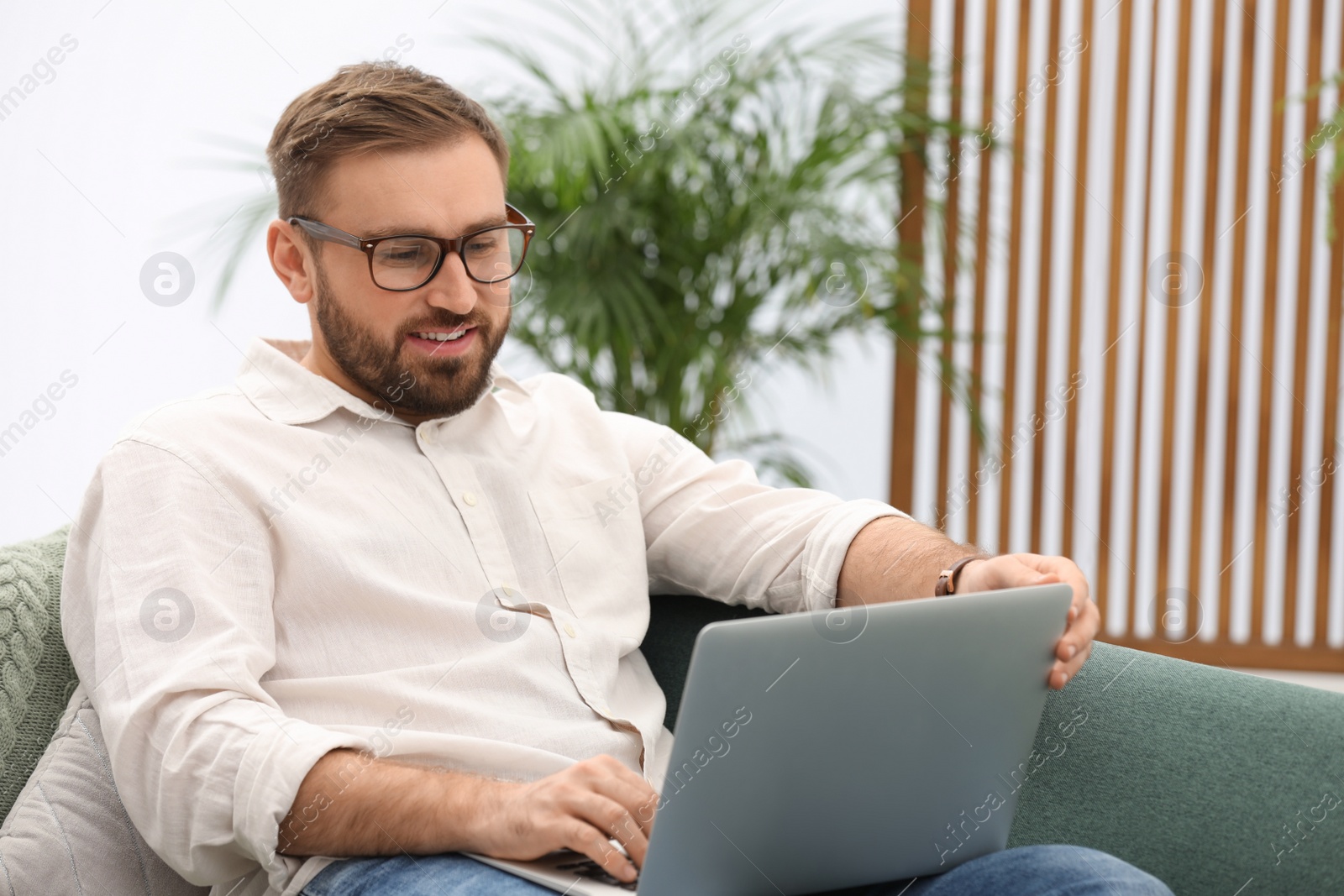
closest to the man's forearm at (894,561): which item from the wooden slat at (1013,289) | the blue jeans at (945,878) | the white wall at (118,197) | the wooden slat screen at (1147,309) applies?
the blue jeans at (945,878)

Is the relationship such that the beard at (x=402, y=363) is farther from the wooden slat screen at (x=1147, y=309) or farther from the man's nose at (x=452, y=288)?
the wooden slat screen at (x=1147, y=309)

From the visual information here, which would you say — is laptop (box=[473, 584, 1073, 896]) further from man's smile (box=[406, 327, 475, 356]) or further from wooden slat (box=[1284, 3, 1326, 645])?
wooden slat (box=[1284, 3, 1326, 645])

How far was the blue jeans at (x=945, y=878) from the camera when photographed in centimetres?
86

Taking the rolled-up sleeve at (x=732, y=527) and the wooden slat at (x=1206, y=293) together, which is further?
the wooden slat at (x=1206, y=293)

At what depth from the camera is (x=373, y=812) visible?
36.6 inches

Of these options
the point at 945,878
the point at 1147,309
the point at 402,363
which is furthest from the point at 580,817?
the point at 1147,309

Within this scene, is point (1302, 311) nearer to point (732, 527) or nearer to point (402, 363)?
point (732, 527)

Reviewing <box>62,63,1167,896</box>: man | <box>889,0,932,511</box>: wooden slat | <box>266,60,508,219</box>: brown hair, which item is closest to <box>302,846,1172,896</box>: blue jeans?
<box>62,63,1167,896</box>: man

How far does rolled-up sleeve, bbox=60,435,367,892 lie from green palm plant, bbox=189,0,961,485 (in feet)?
4.05

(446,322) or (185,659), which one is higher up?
(446,322)

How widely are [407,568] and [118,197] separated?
1.39 meters

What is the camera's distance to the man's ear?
1226 mm

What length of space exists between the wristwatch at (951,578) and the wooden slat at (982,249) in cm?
170

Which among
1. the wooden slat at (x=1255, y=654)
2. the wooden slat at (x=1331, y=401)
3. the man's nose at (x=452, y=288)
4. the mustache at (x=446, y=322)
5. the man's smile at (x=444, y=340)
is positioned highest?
the man's nose at (x=452, y=288)
